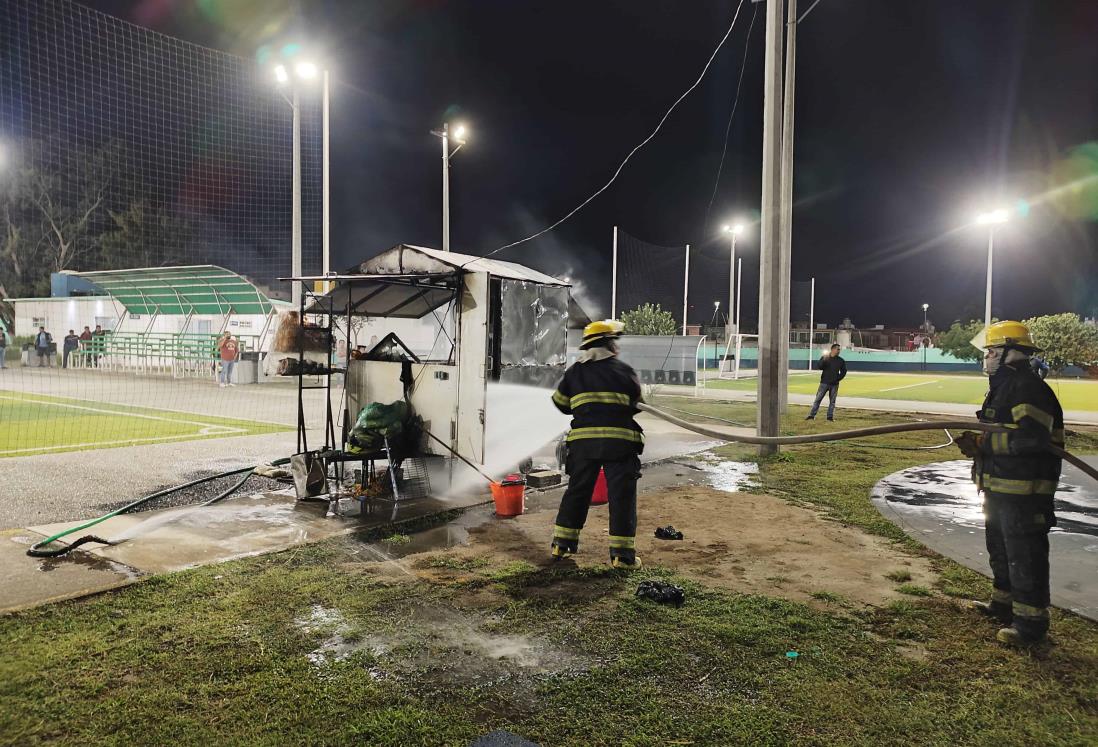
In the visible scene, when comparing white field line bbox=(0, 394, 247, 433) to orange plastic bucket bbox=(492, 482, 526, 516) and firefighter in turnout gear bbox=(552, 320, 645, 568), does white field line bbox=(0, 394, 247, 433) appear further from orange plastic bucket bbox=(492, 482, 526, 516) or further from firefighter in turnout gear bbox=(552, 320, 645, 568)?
firefighter in turnout gear bbox=(552, 320, 645, 568)

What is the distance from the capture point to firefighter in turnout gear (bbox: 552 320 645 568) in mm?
5426

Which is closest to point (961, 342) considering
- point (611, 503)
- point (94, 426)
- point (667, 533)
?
point (667, 533)

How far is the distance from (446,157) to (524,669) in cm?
1846

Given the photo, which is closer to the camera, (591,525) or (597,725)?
(597,725)

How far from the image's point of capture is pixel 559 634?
410 cm

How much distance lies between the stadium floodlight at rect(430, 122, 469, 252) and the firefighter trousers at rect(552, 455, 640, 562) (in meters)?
14.8

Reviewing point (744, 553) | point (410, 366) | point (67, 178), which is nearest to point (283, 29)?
point (410, 366)

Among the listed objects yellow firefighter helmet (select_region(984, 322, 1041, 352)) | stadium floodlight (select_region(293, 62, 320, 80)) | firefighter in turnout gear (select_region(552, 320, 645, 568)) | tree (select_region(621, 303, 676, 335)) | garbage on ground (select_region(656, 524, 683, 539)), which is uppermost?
stadium floodlight (select_region(293, 62, 320, 80))

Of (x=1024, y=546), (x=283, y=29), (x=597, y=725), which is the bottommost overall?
(x=597, y=725)

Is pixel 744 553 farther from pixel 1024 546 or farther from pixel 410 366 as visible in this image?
pixel 410 366

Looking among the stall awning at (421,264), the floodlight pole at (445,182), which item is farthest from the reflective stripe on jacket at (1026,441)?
the floodlight pole at (445,182)

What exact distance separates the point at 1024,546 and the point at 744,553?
2.18 metres

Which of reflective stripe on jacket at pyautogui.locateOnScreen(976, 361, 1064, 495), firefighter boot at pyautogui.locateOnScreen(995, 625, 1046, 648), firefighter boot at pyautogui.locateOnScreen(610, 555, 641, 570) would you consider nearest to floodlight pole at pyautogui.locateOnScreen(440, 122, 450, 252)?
firefighter boot at pyautogui.locateOnScreen(610, 555, 641, 570)

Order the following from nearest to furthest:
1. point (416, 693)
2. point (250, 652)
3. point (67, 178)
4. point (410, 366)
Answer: point (416, 693) → point (250, 652) → point (410, 366) → point (67, 178)
